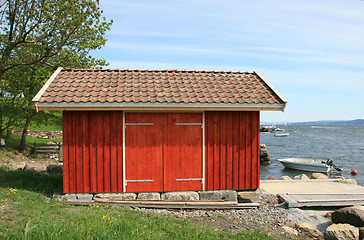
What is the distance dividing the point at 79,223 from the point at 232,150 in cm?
472

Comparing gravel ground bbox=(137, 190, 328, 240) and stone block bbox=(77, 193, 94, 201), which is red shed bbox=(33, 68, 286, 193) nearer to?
stone block bbox=(77, 193, 94, 201)

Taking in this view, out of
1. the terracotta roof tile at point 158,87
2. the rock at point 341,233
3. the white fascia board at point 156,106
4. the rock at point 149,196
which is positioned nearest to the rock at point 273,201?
the rock at point 341,233

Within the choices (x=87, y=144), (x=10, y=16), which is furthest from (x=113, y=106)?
(x=10, y=16)

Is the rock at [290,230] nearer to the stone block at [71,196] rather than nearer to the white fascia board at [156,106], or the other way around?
the white fascia board at [156,106]

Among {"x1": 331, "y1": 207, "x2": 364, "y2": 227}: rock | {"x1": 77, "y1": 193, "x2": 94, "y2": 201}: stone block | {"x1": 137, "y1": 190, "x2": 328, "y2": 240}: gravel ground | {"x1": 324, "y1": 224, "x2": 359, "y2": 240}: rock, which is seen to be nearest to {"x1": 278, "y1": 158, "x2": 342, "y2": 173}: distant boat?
{"x1": 137, "y1": 190, "x2": 328, "y2": 240}: gravel ground

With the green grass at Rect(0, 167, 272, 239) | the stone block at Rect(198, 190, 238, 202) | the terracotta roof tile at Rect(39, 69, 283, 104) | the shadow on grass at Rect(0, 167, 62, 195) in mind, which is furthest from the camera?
→ the shadow on grass at Rect(0, 167, 62, 195)

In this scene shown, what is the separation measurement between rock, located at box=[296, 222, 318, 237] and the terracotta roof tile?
3272 millimetres

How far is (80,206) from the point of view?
790 centimetres

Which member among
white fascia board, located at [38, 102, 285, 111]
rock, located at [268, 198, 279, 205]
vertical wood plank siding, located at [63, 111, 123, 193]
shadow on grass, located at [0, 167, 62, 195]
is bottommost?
rock, located at [268, 198, 279, 205]

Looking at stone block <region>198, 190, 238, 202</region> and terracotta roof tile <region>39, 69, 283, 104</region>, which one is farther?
Result: stone block <region>198, 190, 238, 202</region>

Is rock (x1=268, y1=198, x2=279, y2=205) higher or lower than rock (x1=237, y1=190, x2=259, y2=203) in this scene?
lower

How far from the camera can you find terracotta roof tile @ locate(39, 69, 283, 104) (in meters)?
8.19

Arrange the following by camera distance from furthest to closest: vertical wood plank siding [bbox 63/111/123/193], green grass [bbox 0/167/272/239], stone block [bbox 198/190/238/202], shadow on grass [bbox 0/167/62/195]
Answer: shadow on grass [bbox 0/167/62/195] < stone block [bbox 198/190/238/202] < vertical wood plank siding [bbox 63/111/123/193] < green grass [bbox 0/167/272/239]

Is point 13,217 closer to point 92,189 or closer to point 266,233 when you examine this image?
point 92,189
